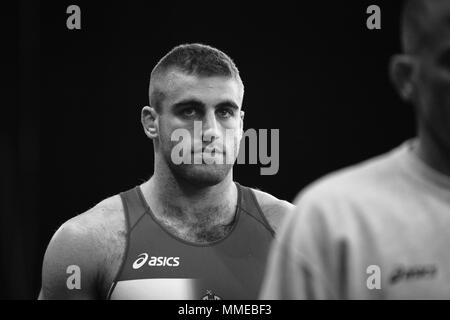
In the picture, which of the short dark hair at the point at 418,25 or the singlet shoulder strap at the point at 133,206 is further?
the singlet shoulder strap at the point at 133,206

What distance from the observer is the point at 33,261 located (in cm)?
359

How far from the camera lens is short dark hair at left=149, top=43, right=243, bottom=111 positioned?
10.9ft

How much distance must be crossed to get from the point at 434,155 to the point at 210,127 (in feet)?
5.27

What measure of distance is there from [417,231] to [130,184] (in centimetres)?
205

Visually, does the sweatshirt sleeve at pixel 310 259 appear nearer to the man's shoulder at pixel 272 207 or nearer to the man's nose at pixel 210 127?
the man's nose at pixel 210 127

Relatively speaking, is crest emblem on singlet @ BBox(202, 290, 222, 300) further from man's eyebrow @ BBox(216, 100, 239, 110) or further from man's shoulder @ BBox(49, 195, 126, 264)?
man's eyebrow @ BBox(216, 100, 239, 110)

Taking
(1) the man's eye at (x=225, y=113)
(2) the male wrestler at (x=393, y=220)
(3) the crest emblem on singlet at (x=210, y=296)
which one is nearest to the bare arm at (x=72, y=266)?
(3) the crest emblem on singlet at (x=210, y=296)

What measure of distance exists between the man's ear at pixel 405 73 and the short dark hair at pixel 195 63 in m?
1.57

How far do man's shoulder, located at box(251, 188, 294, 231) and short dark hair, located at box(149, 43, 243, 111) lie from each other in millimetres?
550

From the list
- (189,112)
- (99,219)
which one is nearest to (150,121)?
(189,112)

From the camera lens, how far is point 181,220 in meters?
3.41

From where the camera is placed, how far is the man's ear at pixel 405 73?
1761 millimetres

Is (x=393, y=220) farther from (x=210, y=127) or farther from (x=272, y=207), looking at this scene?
A: (x=272, y=207)

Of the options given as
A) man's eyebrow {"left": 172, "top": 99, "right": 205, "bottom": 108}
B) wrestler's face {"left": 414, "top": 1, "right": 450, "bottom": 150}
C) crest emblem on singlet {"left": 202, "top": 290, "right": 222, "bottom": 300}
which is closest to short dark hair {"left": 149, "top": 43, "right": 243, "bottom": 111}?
man's eyebrow {"left": 172, "top": 99, "right": 205, "bottom": 108}
